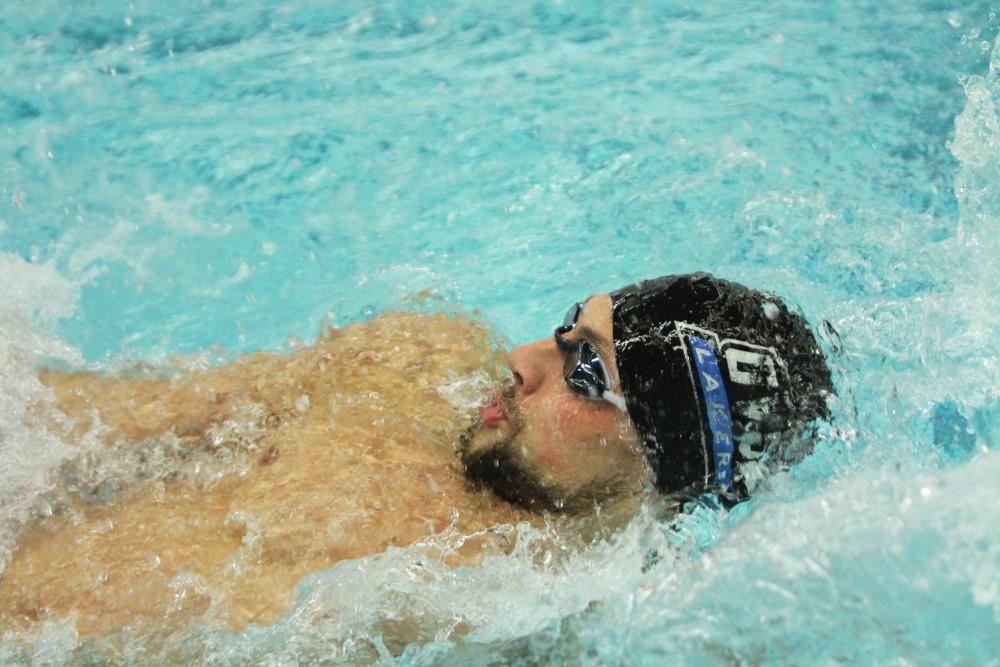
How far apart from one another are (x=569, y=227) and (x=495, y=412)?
77.5 inches

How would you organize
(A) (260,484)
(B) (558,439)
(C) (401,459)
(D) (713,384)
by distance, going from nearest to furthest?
(D) (713,384) < (B) (558,439) < (A) (260,484) < (C) (401,459)

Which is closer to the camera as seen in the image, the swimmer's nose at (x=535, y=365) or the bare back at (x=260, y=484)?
the bare back at (x=260, y=484)

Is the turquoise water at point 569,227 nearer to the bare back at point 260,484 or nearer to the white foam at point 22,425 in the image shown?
the white foam at point 22,425

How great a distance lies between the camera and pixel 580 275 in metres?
Result: 4.20

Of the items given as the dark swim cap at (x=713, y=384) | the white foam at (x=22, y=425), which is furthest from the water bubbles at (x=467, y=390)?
the white foam at (x=22, y=425)

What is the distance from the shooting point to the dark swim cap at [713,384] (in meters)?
2.33

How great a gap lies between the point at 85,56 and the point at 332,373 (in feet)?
11.5

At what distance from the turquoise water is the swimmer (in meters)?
0.11

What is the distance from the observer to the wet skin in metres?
2.27

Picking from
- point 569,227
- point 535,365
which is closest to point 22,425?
point 535,365

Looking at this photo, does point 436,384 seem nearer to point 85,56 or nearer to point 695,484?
point 695,484

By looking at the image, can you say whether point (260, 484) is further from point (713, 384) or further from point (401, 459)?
point (713, 384)

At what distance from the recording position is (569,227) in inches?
174

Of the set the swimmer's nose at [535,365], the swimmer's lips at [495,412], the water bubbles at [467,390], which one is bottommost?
the water bubbles at [467,390]
